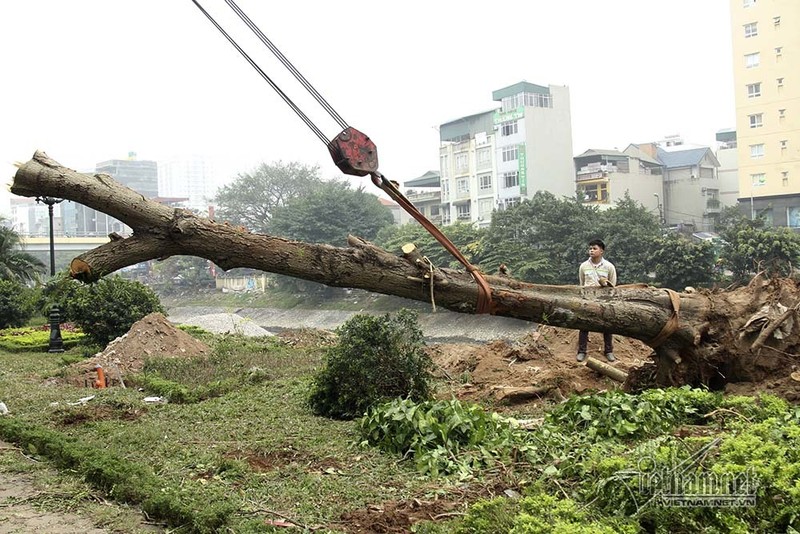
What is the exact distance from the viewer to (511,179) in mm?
43844

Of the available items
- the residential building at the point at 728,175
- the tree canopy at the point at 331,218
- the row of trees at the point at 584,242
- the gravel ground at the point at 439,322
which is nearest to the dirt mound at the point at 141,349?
the gravel ground at the point at 439,322

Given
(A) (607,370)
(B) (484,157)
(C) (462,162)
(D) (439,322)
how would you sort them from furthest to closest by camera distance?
(C) (462,162) → (B) (484,157) → (D) (439,322) → (A) (607,370)

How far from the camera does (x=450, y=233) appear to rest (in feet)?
114

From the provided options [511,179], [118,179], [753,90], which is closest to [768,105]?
[753,90]

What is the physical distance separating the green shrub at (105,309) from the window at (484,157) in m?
31.8

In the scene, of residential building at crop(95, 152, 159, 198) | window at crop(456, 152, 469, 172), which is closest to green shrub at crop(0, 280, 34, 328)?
window at crop(456, 152, 469, 172)

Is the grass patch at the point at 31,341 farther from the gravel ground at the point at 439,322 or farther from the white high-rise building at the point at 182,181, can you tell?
the white high-rise building at the point at 182,181

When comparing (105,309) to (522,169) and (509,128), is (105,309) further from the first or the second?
(509,128)

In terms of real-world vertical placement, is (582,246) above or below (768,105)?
below

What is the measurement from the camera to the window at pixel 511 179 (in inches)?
1712

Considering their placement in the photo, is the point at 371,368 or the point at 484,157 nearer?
the point at 371,368

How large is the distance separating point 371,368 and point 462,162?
136ft

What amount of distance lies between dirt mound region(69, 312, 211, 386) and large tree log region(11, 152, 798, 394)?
5515 millimetres

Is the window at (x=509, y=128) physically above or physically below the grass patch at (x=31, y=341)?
above
